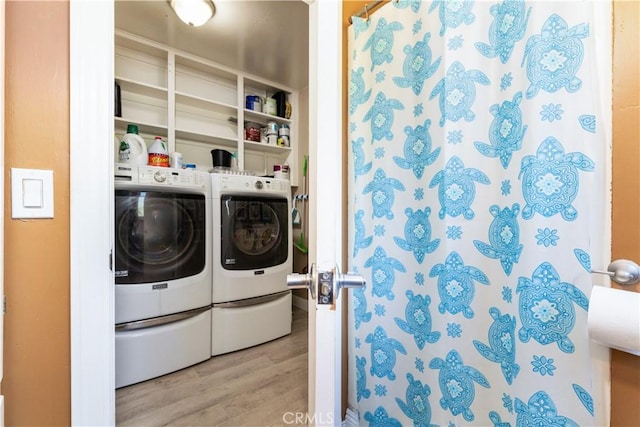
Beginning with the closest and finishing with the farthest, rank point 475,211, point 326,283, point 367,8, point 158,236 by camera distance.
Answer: point 326,283 → point 475,211 → point 367,8 → point 158,236

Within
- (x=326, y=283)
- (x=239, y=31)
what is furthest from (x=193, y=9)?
(x=326, y=283)

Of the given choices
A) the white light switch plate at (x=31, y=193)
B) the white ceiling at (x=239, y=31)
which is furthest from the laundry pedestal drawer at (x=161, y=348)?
the white ceiling at (x=239, y=31)

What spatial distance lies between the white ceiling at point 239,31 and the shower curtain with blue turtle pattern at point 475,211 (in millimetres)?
885

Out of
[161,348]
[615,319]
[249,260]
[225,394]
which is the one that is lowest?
[225,394]

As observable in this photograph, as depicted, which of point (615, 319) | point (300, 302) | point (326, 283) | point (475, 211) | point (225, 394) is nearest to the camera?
point (326, 283)

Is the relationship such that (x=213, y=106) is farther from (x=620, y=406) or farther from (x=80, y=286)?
(x=620, y=406)

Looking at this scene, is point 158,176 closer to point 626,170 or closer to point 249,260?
point 249,260

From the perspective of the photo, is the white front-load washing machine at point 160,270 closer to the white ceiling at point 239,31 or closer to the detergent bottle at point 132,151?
the detergent bottle at point 132,151

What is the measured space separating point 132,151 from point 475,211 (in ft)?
6.41

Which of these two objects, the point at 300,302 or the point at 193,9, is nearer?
the point at 193,9

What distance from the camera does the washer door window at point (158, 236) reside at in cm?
146

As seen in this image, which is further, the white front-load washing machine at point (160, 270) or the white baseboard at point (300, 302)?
the white baseboard at point (300, 302)

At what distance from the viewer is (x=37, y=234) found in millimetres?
640

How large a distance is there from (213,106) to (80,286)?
2.03 metres
